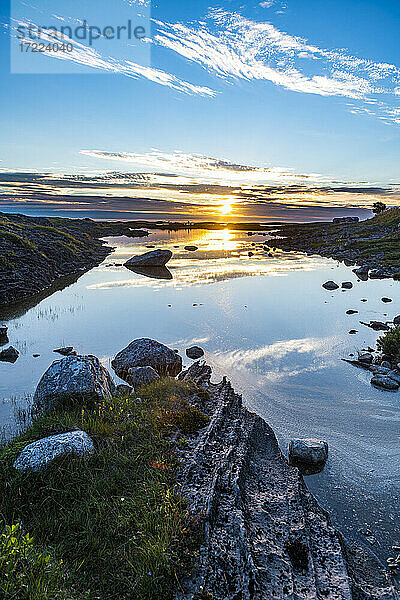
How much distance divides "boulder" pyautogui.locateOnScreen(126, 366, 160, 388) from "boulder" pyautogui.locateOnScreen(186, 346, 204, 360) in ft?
12.5

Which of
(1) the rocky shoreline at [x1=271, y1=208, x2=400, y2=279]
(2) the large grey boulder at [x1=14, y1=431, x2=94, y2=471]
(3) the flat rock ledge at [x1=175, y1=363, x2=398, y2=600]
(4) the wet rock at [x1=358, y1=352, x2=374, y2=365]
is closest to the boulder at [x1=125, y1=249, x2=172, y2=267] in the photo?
(1) the rocky shoreline at [x1=271, y1=208, x2=400, y2=279]

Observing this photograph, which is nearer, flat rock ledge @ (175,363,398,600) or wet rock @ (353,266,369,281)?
flat rock ledge @ (175,363,398,600)

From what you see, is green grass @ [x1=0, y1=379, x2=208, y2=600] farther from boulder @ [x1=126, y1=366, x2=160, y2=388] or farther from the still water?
boulder @ [x1=126, y1=366, x2=160, y2=388]

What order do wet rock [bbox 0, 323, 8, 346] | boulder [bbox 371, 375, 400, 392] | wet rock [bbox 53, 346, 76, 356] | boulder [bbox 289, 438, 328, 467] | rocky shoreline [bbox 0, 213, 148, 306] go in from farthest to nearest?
rocky shoreline [bbox 0, 213, 148, 306]
wet rock [bbox 0, 323, 8, 346]
wet rock [bbox 53, 346, 76, 356]
boulder [bbox 371, 375, 400, 392]
boulder [bbox 289, 438, 328, 467]

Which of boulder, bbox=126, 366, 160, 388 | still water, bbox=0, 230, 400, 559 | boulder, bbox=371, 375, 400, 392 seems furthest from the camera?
boulder, bbox=371, 375, 400, 392

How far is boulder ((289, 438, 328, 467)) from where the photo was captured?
10.4m

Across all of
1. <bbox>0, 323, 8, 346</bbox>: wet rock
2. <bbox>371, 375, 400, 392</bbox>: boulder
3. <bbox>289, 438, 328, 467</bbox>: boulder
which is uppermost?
<bbox>0, 323, 8, 346</bbox>: wet rock

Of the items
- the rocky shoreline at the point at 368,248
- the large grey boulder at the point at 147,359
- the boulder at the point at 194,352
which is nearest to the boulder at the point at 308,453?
the large grey boulder at the point at 147,359

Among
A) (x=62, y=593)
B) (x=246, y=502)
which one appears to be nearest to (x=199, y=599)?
(x=62, y=593)

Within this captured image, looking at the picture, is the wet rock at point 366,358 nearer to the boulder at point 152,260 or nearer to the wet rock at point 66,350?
the wet rock at point 66,350

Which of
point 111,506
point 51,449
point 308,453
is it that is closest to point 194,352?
point 308,453

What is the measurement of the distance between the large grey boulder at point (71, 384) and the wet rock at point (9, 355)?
7311mm

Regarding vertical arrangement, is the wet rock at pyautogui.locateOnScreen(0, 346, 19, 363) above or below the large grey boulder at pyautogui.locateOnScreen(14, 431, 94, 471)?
below

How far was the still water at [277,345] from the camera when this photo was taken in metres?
10.0
